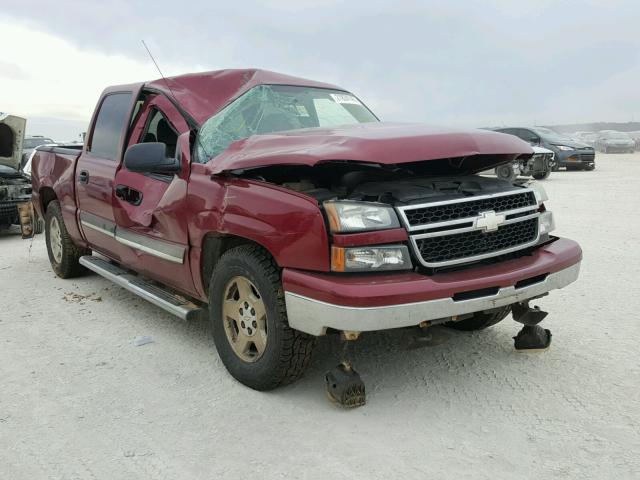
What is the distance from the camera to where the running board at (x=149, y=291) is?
388 centimetres

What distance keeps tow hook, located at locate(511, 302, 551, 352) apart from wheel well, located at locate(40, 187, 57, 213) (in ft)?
16.8

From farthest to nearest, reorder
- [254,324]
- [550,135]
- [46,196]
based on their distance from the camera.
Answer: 1. [550,135]
2. [46,196]
3. [254,324]

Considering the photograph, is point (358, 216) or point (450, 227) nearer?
point (358, 216)

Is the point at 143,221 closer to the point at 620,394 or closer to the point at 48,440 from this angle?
the point at 48,440

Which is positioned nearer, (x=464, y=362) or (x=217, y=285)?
(x=217, y=285)

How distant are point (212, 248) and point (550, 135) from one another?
767 inches

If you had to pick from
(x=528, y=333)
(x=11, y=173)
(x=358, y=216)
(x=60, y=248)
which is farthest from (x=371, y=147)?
(x=11, y=173)

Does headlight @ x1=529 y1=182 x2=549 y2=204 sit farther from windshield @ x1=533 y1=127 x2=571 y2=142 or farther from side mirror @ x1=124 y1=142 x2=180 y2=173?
windshield @ x1=533 y1=127 x2=571 y2=142

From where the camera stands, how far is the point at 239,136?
390 cm

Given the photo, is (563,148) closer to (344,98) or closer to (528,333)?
(344,98)

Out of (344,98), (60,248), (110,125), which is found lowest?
(60,248)

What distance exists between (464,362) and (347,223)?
1.47m

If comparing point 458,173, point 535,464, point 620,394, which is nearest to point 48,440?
point 535,464

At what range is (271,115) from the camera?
4133 mm
